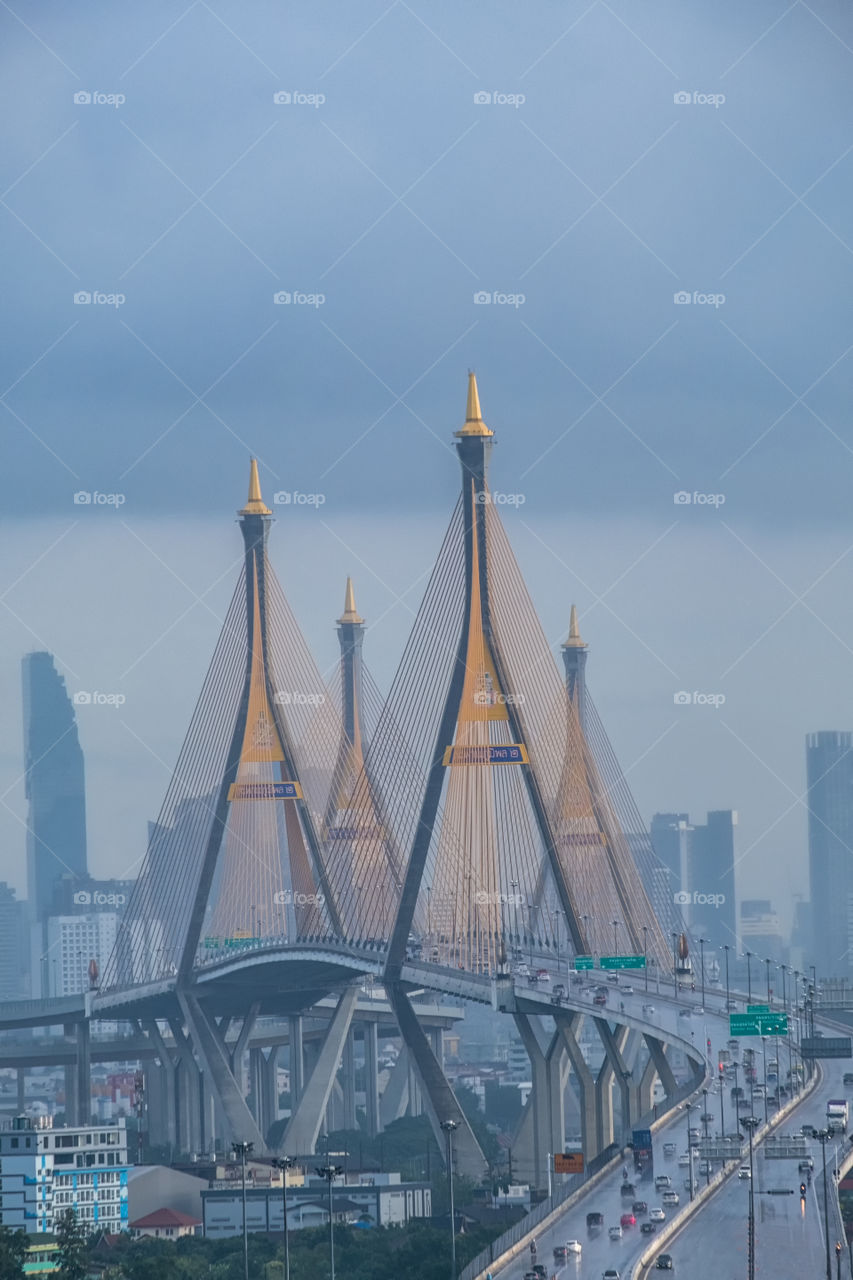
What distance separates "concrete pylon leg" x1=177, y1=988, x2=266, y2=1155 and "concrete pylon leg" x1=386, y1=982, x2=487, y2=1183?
10247 mm

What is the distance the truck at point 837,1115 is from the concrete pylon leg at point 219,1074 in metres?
25.9

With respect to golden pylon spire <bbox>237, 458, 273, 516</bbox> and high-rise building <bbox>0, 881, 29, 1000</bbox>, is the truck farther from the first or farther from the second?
high-rise building <bbox>0, 881, 29, 1000</bbox>

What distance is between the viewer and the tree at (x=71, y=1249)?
1367 inches

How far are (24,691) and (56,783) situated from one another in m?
7.22

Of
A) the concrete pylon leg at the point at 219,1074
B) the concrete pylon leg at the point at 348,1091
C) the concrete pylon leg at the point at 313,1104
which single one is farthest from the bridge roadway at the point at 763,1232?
the concrete pylon leg at the point at 348,1091

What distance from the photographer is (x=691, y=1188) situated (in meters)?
31.8

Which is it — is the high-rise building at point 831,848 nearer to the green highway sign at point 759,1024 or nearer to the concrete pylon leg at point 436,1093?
the concrete pylon leg at point 436,1093

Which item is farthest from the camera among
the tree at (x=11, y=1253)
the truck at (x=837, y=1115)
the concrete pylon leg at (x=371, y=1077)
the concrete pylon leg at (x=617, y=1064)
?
the concrete pylon leg at (x=371, y=1077)

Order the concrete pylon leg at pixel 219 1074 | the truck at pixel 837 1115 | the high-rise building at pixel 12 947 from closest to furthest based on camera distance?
the truck at pixel 837 1115
the concrete pylon leg at pixel 219 1074
the high-rise building at pixel 12 947

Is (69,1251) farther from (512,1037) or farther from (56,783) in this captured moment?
(512,1037)

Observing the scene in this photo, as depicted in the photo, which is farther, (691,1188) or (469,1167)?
(469,1167)

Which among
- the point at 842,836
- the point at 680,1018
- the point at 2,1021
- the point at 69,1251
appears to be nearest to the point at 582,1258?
the point at 69,1251

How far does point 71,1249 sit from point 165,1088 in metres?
41.5

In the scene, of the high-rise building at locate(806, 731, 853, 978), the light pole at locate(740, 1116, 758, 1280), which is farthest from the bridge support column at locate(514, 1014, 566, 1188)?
the high-rise building at locate(806, 731, 853, 978)
